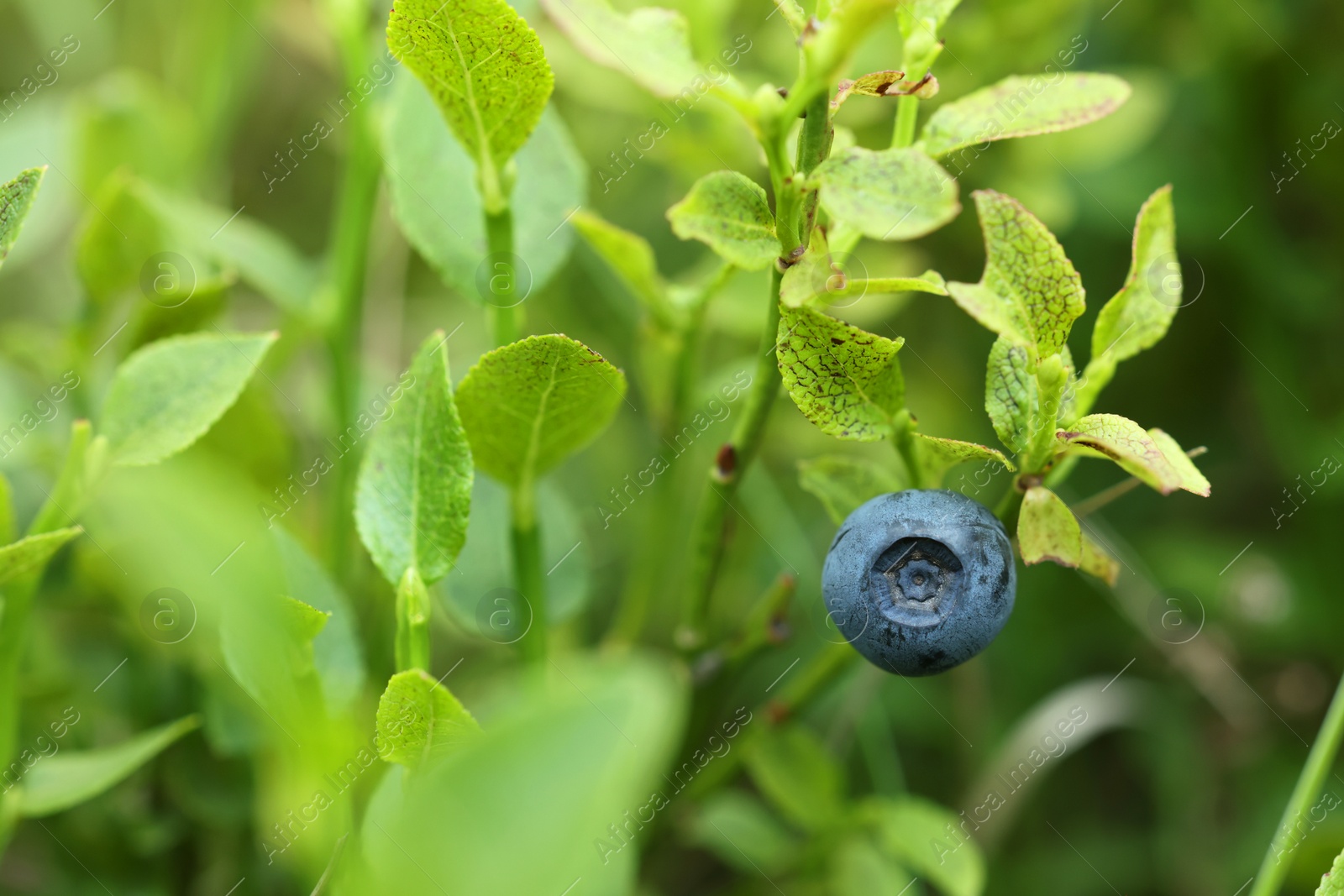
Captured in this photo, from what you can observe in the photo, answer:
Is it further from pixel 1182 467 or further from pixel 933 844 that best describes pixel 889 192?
pixel 933 844

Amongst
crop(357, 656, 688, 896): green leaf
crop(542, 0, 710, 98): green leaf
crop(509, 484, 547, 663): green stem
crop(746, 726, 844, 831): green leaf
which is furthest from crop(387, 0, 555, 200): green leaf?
crop(746, 726, 844, 831): green leaf

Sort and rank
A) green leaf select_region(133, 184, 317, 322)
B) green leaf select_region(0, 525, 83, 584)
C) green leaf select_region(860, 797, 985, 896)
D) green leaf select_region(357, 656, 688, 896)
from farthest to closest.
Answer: green leaf select_region(133, 184, 317, 322) < green leaf select_region(860, 797, 985, 896) < green leaf select_region(0, 525, 83, 584) < green leaf select_region(357, 656, 688, 896)

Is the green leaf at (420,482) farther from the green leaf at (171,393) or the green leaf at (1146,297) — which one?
the green leaf at (1146,297)

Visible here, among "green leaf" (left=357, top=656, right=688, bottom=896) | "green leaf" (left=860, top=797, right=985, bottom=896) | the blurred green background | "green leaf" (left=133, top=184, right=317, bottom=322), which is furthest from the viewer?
the blurred green background

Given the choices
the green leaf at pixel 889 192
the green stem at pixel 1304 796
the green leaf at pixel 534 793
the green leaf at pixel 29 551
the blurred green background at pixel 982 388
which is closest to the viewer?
the green leaf at pixel 534 793

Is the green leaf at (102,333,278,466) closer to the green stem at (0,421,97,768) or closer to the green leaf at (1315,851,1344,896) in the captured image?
the green stem at (0,421,97,768)

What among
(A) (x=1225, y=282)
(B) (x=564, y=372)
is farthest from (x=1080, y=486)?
(B) (x=564, y=372)

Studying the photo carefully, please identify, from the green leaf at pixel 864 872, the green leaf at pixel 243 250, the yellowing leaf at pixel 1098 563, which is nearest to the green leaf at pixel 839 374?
the yellowing leaf at pixel 1098 563
